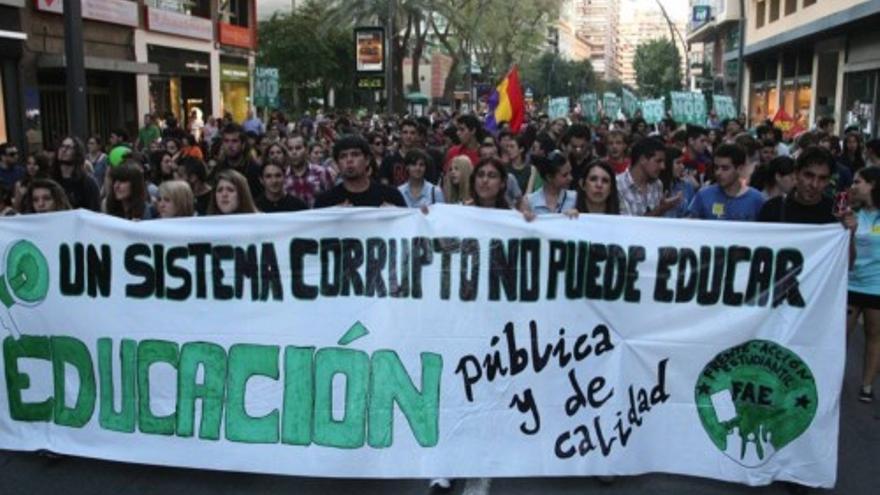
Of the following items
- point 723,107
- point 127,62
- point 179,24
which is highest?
point 179,24

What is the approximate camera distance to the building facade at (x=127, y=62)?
1805 centimetres

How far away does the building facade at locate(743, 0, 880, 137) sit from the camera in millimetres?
23219

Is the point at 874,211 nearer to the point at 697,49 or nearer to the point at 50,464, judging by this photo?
the point at 50,464

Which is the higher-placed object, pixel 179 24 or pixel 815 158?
pixel 179 24

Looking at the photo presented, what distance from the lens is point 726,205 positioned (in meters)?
6.02

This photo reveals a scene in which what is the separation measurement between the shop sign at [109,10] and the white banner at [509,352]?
17328 millimetres

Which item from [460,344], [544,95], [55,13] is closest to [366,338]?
[460,344]

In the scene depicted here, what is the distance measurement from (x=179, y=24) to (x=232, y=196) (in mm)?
23218

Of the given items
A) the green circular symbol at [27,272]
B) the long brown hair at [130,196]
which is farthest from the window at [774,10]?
the green circular symbol at [27,272]

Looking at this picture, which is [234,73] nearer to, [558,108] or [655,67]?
[558,108]

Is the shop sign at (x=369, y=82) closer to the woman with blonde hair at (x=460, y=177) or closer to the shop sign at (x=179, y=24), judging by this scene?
the shop sign at (x=179, y=24)

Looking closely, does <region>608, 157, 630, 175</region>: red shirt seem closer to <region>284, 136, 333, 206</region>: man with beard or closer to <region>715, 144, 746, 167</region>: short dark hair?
<region>715, 144, 746, 167</region>: short dark hair

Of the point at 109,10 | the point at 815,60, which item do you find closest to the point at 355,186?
the point at 109,10

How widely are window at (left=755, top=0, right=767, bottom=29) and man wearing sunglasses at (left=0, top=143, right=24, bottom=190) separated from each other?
33.7 m
